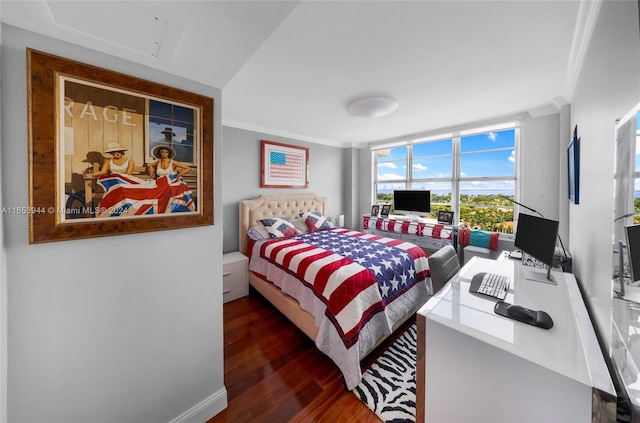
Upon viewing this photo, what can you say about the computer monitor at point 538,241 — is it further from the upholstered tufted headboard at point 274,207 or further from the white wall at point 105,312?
the upholstered tufted headboard at point 274,207

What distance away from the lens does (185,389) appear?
138cm

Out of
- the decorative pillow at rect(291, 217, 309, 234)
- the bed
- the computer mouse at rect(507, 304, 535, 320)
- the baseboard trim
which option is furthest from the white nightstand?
the computer mouse at rect(507, 304, 535, 320)

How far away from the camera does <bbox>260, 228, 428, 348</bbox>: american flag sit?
1.83m

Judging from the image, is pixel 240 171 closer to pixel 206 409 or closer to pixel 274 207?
pixel 274 207

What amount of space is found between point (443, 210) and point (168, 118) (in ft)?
13.7

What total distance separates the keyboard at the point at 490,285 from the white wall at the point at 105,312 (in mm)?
1651

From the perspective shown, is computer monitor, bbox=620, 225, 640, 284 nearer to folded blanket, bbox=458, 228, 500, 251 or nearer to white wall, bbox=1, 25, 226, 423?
white wall, bbox=1, 25, 226, 423

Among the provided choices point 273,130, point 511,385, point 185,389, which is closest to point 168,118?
point 185,389

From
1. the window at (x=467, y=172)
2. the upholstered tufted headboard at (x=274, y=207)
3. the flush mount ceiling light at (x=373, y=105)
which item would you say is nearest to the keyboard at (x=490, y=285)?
the flush mount ceiling light at (x=373, y=105)

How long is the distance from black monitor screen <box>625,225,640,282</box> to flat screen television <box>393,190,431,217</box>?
368 cm

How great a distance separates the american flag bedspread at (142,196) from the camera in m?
1.11

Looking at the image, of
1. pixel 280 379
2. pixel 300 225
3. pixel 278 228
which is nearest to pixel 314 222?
pixel 300 225

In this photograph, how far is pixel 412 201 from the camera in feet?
14.6

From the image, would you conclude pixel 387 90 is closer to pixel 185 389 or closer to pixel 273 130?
pixel 273 130
